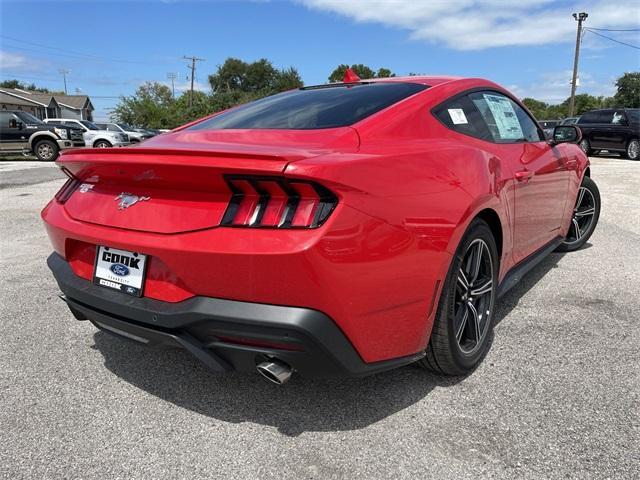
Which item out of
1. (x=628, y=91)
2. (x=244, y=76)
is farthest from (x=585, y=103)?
(x=244, y=76)

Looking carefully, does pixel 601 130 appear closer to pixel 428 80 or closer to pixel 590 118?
pixel 590 118

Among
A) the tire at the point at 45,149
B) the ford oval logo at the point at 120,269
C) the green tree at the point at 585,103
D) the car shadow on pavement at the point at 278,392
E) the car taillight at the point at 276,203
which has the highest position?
the green tree at the point at 585,103

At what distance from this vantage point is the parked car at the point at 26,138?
18203 mm

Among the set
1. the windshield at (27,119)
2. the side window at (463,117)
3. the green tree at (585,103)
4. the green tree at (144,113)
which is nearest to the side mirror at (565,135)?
the side window at (463,117)

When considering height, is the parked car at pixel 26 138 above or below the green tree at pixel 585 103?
below

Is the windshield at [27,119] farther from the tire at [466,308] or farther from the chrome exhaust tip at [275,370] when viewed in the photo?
the chrome exhaust tip at [275,370]

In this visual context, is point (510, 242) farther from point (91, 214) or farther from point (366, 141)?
point (91, 214)

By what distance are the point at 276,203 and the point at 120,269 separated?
2.54 ft

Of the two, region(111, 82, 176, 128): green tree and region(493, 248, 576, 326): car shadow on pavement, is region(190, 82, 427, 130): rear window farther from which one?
region(111, 82, 176, 128): green tree

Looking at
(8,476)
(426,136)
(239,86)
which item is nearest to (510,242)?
(426,136)

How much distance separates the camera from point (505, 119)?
10.9ft

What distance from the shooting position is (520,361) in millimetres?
2787

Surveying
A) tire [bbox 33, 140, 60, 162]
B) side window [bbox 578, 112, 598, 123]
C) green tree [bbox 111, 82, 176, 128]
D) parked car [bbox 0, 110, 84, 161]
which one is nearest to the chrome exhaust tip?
parked car [bbox 0, 110, 84, 161]

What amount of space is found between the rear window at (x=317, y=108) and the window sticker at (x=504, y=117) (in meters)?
0.66
